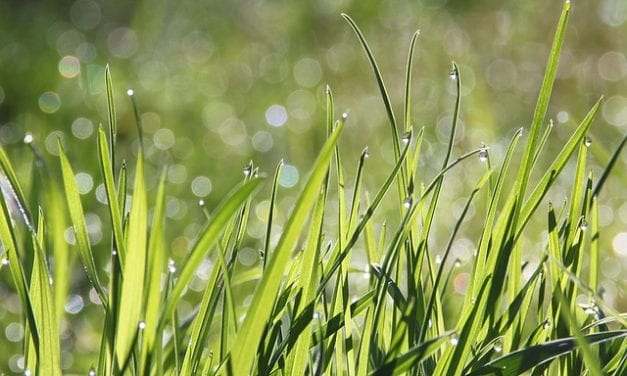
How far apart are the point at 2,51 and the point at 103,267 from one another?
927 mm

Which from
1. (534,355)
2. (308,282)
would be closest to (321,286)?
(308,282)

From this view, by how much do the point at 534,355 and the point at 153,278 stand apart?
211 mm

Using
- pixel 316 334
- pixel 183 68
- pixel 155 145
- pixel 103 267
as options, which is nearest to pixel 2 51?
pixel 183 68

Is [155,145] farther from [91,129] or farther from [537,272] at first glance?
[537,272]

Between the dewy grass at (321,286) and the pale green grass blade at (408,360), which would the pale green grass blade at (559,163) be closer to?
the dewy grass at (321,286)

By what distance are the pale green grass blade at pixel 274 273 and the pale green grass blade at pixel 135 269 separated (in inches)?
2.6

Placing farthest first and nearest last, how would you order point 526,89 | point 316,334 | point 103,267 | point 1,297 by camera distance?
point 526,89 < point 103,267 < point 1,297 < point 316,334

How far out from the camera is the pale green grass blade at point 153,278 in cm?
49

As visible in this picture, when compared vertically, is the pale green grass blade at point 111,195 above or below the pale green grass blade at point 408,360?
above

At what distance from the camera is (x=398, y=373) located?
51 cm

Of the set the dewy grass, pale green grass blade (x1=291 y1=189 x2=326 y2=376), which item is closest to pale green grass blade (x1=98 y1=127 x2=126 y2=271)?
the dewy grass

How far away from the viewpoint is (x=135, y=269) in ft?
1.66

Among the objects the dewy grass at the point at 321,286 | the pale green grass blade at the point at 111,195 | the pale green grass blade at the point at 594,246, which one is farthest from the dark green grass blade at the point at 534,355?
the pale green grass blade at the point at 111,195

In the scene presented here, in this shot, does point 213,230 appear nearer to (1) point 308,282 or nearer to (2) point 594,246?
(1) point 308,282
